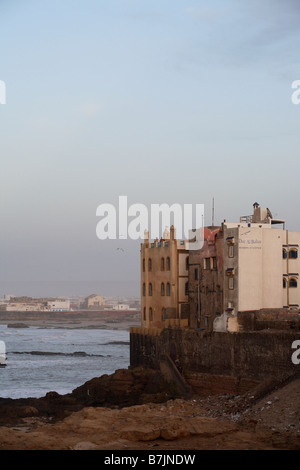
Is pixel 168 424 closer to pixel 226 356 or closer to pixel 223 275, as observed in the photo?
pixel 226 356

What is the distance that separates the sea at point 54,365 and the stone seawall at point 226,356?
38.6 ft

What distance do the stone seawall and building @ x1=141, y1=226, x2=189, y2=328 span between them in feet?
7.34

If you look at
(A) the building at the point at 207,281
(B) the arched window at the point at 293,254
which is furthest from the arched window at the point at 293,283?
(A) the building at the point at 207,281

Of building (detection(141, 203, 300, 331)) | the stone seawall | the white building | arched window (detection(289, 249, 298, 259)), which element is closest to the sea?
building (detection(141, 203, 300, 331))

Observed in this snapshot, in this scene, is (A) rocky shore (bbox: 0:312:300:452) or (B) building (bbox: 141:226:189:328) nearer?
(A) rocky shore (bbox: 0:312:300:452)

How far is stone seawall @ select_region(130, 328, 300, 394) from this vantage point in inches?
1502

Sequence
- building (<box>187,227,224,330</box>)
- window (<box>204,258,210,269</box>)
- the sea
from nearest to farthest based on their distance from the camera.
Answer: building (<box>187,227,224,330</box>) < window (<box>204,258,210,269</box>) < the sea

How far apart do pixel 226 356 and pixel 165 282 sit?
11.8 m

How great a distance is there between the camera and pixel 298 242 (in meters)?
49.3

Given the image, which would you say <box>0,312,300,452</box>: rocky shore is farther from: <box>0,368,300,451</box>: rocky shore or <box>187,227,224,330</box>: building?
<box>187,227,224,330</box>: building

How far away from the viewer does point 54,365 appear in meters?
82.9

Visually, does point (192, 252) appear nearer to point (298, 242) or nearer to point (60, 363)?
point (298, 242)

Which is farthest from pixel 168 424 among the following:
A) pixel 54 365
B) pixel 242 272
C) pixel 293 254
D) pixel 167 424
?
pixel 54 365

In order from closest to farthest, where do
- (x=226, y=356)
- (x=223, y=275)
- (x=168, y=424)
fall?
(x=168, y=424) < (x=226, y=356) < (x=223, y=275)
